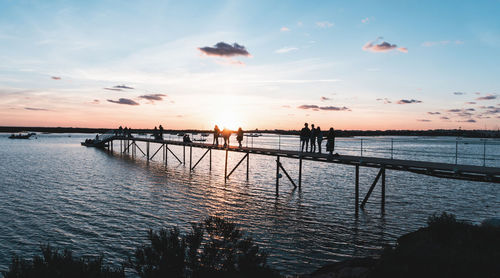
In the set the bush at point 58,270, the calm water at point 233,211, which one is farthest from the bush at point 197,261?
the calm water at point 233,211

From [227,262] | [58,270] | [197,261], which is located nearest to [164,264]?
[197,261]

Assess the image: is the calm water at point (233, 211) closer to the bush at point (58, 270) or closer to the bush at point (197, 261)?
the bush at point (197, 261)

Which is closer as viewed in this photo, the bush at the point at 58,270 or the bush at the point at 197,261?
the bush at the point at 58,270

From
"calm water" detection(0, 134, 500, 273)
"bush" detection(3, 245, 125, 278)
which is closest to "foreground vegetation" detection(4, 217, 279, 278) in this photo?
"bush" detection(3, 245, 125, 278)

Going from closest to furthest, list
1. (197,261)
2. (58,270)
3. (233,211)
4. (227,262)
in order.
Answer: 1. (58,270)
2. (227,262)
3. (197,261)
4. (233,211)

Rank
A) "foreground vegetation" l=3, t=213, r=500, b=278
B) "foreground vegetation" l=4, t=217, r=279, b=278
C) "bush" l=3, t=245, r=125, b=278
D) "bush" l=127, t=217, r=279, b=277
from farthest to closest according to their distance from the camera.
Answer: "bush" l=127, t=217, r=279, b=277 → "foreground vegetation" l=3, t=213, r=500, b=278 → "foreground vegetation" l=4, t=217, r=279, b=278 → "bush" l=3, t=245, r=125, b=278

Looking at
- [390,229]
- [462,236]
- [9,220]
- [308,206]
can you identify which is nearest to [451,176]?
[390,229]

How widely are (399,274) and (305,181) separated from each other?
1061 inches

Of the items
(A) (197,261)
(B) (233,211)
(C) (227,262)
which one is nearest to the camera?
(C) (227,262)

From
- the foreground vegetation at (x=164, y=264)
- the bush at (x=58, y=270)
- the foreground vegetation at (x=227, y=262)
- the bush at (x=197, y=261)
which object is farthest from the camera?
the bush at (x=197, y=261)

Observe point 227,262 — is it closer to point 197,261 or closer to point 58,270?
point 197,261

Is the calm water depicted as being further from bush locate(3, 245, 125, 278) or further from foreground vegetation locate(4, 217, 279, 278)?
bush locate(3, 245, 125, 278)

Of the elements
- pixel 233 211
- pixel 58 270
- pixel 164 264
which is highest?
pixel 58 270

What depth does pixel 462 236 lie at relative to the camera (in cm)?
1051
